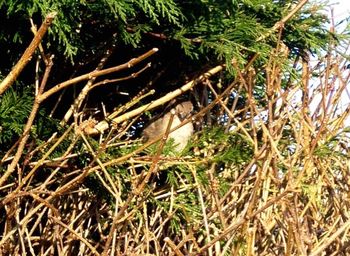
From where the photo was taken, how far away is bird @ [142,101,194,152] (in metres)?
2.88

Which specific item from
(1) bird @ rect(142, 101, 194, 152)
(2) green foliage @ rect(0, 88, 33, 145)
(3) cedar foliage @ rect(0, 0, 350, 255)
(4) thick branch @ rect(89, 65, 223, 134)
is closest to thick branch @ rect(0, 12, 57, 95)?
(3) cedar foliage @ rect(0, 0, 350, 255)

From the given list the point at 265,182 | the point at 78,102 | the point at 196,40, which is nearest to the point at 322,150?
the point at 265,182

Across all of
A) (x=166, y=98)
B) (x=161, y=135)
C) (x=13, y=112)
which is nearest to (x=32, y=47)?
(x=13, y=112)

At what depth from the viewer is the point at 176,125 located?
2873 millimetres

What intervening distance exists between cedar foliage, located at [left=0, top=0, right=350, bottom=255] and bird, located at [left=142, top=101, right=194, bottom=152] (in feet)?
0.17

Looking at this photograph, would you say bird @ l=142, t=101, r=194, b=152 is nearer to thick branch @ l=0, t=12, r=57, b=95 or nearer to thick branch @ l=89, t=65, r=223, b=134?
thick branch @ l=89, t=65, r=223, b=134

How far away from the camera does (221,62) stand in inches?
112

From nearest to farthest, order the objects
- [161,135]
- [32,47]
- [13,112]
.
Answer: [32,47] < [13,112] < [161,135]

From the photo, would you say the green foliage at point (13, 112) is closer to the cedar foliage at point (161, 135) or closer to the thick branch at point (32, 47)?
the cedar foliage at point (161, 135)

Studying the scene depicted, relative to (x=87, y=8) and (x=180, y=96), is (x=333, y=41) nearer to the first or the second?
(x=180, y=96)

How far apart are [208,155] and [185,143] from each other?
7.1 inches

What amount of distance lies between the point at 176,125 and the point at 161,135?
0.62ft

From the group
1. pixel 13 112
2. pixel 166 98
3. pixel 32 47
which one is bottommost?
pixel 166 98

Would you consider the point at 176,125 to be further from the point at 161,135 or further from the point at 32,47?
the point at 32,47
